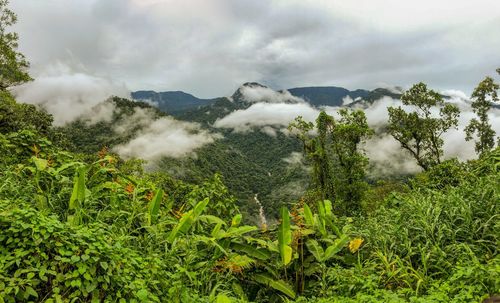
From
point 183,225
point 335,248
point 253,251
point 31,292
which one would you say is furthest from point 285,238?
point 31,292

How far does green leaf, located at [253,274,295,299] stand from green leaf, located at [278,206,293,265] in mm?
310

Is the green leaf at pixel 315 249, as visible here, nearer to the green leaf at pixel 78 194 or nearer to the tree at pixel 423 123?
the green leaf at pixel 78 194

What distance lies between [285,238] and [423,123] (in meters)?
24.8

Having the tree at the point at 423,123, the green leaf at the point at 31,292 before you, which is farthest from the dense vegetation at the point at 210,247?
the tree at the point at 423,123

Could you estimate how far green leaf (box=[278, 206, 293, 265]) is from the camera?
17.7ft

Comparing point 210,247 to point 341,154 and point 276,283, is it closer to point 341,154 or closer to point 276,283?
point 276,283

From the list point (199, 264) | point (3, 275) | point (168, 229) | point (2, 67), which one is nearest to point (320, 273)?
point (199, 264)

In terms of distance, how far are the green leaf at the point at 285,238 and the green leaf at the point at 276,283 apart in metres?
Result: 0.31

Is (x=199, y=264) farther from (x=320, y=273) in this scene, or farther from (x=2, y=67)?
(x=2, y=67)

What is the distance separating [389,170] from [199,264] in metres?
151

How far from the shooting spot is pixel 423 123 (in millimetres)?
27031

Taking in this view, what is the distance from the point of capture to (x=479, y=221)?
5773 millimetres

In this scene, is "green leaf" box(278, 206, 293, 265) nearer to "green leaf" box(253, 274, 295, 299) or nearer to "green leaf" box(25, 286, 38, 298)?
"green leaf" box(253, 274, 295, 299)

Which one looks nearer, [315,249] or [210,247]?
[210,247]
